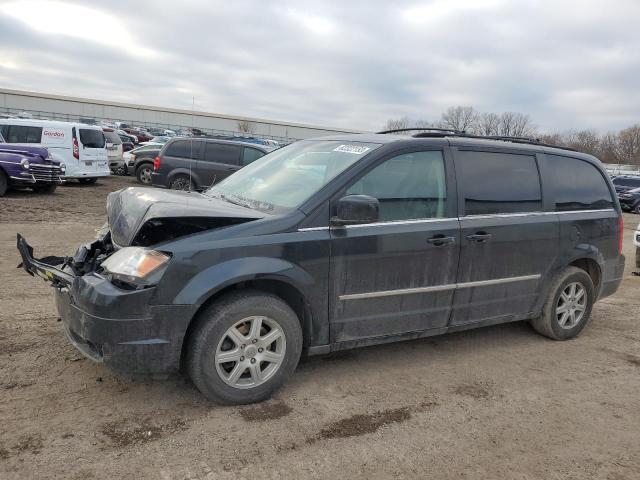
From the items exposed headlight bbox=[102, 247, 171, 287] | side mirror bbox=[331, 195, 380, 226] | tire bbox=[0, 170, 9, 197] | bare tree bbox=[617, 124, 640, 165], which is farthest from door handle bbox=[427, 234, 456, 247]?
bare tree bbox=[617, 124, 640, 165]

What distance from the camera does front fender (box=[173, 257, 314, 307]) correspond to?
124 inches

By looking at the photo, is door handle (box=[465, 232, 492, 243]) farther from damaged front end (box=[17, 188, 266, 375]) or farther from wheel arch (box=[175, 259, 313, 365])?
damaged front end (box=[17, 188, 266, 375])

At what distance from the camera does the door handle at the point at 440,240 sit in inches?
157

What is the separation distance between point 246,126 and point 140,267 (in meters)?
81.3

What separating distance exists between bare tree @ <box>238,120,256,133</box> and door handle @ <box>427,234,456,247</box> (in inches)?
3094

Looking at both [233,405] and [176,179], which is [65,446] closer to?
[233,405]

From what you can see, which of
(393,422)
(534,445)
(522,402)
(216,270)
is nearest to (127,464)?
(216,270)

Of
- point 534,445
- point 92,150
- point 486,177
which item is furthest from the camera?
point 92,150

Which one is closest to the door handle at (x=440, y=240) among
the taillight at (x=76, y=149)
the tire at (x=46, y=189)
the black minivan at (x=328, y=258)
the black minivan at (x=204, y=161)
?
the black minivan at (x=328, y=258)

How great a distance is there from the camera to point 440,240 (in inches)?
159

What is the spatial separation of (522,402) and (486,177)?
181 centimetres

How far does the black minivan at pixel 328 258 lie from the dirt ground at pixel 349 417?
0.32 m

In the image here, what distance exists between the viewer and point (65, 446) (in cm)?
288

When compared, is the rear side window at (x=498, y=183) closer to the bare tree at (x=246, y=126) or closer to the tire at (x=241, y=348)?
the tire at (x=241, y=348)
